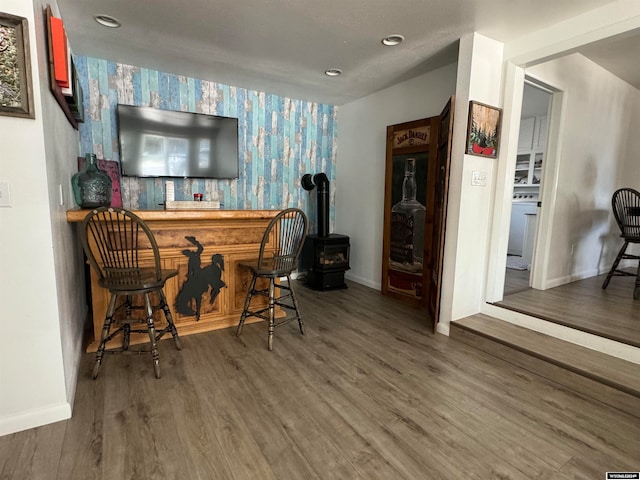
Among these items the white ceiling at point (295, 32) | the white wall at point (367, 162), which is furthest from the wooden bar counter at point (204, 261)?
the white wall at point (367, 162)

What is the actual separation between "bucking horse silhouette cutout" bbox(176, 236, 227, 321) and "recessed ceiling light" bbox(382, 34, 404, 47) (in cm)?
224

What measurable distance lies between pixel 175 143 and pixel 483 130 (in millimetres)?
3047

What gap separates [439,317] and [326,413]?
155 cm

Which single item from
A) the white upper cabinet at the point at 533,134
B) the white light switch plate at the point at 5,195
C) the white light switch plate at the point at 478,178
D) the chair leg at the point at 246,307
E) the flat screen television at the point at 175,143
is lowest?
the chair leg at the point at 246,307

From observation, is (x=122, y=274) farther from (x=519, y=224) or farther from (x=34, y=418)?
(x=519, y=224)

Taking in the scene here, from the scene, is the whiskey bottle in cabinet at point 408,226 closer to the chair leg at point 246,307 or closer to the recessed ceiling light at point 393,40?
the recessed ceiling light at point 393,40

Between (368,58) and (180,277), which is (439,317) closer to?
(180,277)

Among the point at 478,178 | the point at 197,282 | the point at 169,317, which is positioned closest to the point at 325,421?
the point at 169,317

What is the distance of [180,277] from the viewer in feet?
8.75

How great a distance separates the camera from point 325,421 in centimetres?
173

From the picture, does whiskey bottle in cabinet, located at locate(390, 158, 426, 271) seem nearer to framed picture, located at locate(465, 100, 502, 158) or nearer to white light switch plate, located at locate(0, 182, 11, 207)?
framed picture, located at locate(465, 100, 502, 158)

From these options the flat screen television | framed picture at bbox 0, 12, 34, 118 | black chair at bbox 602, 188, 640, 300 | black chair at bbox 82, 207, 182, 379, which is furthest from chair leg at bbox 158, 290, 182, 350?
black chair at bbox 602, 188, 640, 300

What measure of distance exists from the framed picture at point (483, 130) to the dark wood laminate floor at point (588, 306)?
1.36 m

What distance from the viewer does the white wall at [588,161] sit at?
3447 mm
